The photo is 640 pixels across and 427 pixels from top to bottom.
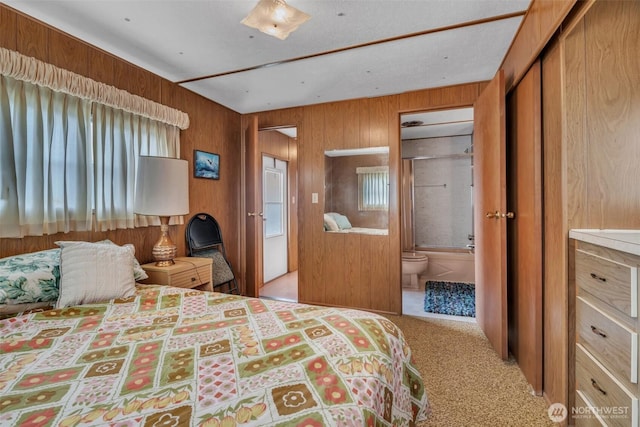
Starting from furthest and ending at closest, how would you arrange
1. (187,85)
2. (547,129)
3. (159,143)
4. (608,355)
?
1. (187,85)
2. (159,143)
3. (547,129)
4. (608,355)

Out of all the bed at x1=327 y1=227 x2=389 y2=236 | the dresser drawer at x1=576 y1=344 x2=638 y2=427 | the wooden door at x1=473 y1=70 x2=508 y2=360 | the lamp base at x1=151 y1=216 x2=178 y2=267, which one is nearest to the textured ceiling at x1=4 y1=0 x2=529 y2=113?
the wooden door at x1=473 y1=70 x2=508 y2=360

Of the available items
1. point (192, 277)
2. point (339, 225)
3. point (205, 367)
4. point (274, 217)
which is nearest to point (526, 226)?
point (339, 225)

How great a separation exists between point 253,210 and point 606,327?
3.10 meters

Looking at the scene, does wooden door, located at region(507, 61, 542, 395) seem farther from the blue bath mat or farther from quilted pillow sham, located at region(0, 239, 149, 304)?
quilted pillow sham, located at region(0, 239, 149, 304)

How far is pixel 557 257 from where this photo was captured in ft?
5.03

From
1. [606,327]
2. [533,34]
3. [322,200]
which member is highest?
[533,34]

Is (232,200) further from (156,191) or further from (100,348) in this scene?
(100,348)

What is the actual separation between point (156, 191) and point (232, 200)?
1.45 meters

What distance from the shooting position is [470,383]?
1.91 metres

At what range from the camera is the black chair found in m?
3.13

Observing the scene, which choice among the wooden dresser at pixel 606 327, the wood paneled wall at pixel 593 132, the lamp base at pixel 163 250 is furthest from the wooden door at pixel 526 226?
the lamp base at pixel 163 250

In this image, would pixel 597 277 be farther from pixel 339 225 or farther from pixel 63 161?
pixel 63 161

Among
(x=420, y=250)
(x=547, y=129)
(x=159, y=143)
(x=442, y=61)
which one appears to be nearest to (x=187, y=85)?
(x=159, y=143)

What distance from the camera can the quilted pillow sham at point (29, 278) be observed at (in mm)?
1476
